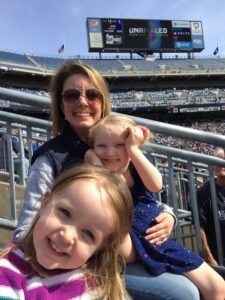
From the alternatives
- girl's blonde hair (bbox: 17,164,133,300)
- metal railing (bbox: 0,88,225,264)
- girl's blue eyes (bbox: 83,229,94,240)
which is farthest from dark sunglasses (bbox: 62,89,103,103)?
girl's blue eyes (bbox: 83,229,94,240)

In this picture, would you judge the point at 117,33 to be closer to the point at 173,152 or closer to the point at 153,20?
the point at 153,20

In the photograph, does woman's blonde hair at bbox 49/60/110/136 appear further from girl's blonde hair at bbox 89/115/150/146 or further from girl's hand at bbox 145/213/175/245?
girl's hand at bbox 145/213/175/245

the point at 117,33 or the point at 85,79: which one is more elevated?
the point at 117,33

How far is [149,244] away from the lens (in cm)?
170

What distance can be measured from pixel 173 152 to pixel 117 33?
127 feet

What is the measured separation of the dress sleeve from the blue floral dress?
41cm

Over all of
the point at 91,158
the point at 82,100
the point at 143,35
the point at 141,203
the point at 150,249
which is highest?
the point at 143,35

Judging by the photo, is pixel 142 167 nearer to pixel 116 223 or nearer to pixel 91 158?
pixel 91 158

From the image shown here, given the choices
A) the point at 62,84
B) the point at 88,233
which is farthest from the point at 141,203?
the point at 62,84

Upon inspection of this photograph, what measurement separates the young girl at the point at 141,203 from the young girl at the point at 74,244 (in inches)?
11.5

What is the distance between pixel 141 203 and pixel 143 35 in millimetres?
40624

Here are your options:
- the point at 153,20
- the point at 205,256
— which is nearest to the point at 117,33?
the point at 153,20

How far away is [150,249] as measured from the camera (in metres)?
1.70

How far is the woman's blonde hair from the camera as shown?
202cm
